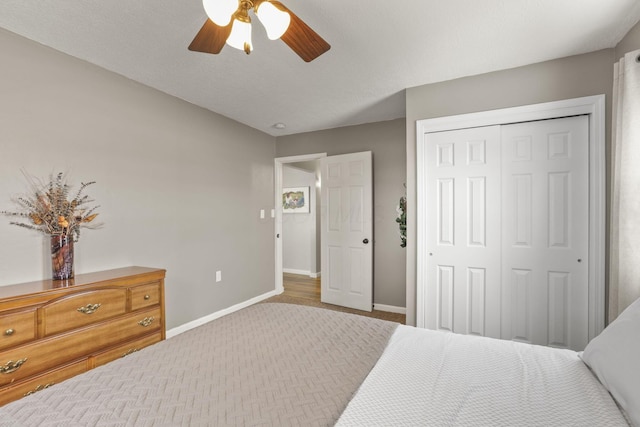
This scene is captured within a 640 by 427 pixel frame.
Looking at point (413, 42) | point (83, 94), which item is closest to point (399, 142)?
point (413, 42)

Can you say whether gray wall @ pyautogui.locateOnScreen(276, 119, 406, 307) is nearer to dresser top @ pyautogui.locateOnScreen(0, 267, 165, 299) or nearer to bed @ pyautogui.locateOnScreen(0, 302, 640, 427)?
bed @ pyautogui.locateOnScreen(0, 302, 640, 427)

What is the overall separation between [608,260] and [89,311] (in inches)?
146

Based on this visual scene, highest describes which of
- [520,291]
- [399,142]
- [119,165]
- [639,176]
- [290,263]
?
[399,142]

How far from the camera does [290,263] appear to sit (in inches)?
251

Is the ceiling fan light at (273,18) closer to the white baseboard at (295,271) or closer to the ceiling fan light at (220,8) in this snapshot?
the ceiling fan light at (220,8)

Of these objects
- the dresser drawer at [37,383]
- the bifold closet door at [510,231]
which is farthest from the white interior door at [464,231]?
the dresser drawer at [37,383]

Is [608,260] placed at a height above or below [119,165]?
below

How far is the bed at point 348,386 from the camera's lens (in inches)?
33.3

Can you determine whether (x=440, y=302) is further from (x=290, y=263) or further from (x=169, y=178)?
(x=290, y=263)

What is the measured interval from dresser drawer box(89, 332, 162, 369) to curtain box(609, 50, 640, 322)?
317 cm

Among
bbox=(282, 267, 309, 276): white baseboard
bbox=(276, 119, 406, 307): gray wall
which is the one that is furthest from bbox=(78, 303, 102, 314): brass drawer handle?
bbox=(282, 267, 309, 276): white baseboard

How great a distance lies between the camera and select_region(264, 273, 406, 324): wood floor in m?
3.70

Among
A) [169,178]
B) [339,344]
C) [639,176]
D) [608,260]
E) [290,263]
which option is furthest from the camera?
[290,263]

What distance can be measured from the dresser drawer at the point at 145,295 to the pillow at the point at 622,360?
268 cm
